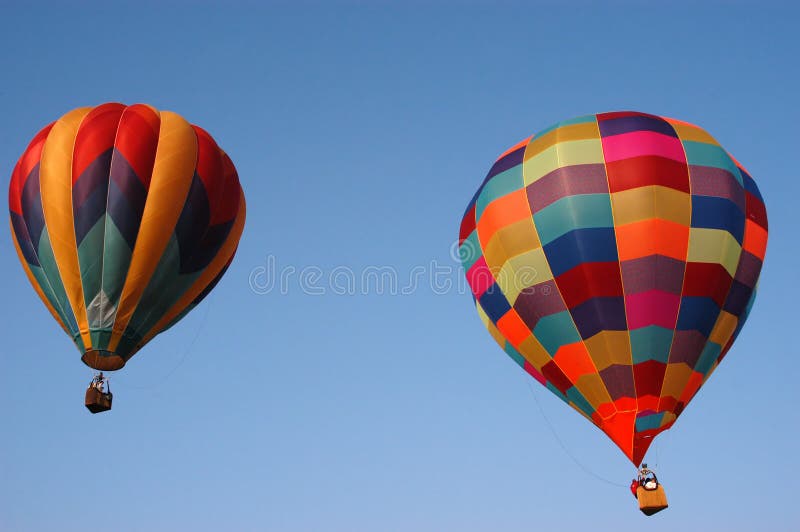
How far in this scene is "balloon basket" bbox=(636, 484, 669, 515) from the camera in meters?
16.9

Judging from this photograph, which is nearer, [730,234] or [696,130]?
[730,234]

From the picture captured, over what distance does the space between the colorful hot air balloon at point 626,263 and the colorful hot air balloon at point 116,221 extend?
16.1 feet

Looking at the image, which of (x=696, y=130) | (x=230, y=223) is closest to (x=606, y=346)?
(x=696, y=130)

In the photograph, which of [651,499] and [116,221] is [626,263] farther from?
[116,221]

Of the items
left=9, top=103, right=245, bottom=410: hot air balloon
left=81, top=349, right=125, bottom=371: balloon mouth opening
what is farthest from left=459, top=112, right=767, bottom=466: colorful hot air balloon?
left=81, top=349, right=125, bottom=371: balloon mouth opening

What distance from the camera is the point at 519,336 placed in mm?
19031

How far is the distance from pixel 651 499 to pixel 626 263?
3.53 metres

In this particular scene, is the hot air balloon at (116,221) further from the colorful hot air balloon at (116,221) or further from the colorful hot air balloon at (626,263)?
the colorful hot air balloon at (626,263)

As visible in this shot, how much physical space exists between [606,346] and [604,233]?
1.73 metres

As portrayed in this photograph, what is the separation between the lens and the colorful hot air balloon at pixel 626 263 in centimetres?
1769

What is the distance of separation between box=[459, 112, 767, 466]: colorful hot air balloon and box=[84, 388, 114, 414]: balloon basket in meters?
6.39

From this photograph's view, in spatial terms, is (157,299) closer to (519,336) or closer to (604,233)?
(519,336)

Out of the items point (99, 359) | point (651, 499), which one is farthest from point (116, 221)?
point (651, 499)

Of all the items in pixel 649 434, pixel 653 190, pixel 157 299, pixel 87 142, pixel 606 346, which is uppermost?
pixel 87 142
